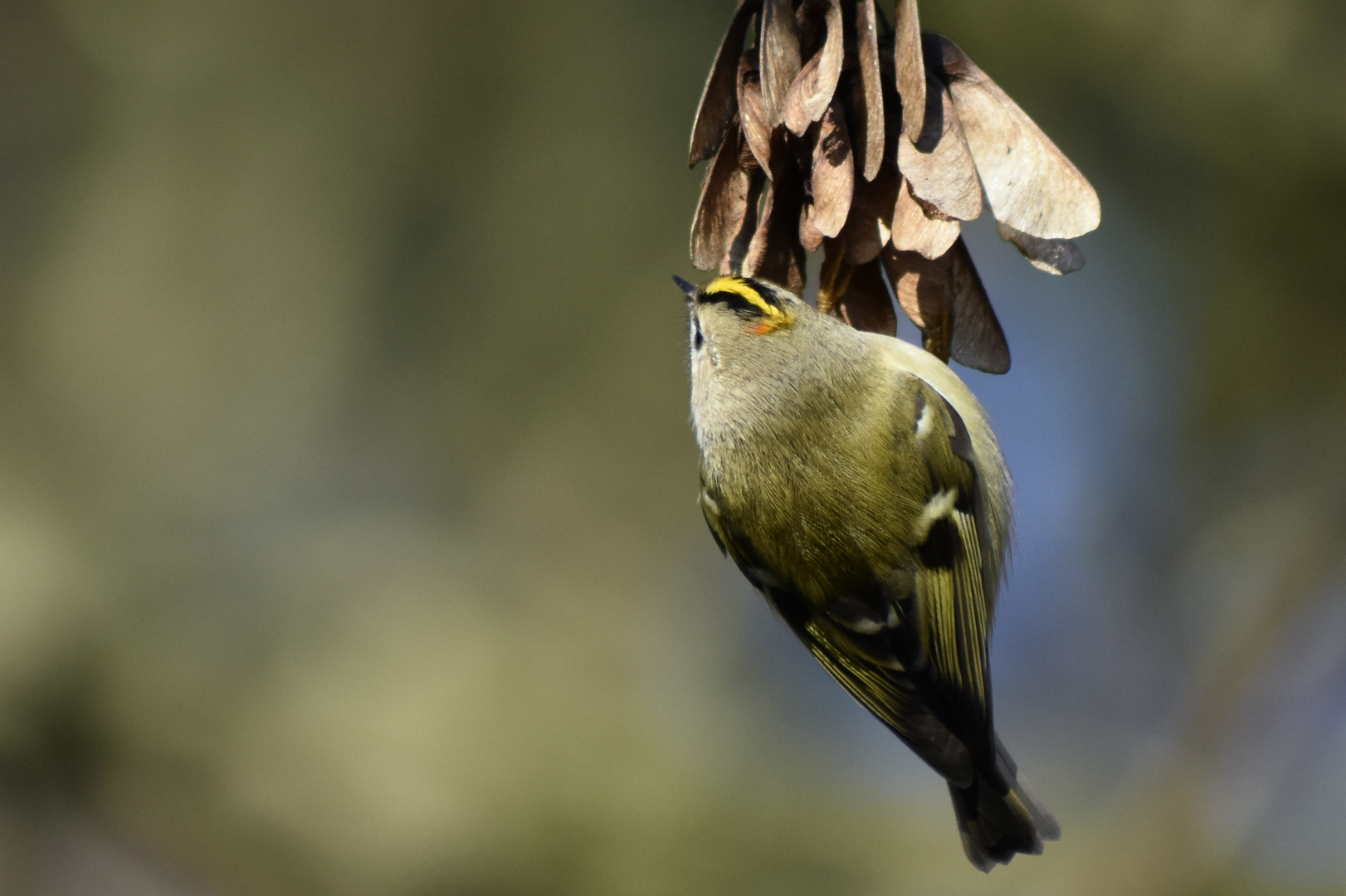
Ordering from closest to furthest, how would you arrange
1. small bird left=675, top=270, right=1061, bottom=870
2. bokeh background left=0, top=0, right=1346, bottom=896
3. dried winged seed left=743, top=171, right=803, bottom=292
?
dried winged seed left=743, top=171, right=803, bottom=292
small bird left=675, top=270, right=1061, bottom=870
bokeh background left=0, top=0, right=1346, bottom=896

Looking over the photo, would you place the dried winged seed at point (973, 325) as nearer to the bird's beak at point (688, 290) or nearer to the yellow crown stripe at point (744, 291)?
the yellow crown stripe at point (744, 291)

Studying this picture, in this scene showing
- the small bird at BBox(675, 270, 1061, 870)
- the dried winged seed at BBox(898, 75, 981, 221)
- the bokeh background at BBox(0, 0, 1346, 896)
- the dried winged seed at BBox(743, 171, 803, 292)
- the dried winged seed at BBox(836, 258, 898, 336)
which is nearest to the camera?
the dried winged seed at BBox(898, 75, 981, 221)

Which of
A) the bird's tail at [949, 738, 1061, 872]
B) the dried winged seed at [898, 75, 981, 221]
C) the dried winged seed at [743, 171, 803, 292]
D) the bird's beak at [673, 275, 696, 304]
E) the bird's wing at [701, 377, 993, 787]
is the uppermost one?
the dried winged seed at [898, 75, 981, 221]

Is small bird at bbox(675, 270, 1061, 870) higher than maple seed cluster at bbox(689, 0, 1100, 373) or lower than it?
lower

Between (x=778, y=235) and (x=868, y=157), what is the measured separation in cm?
12

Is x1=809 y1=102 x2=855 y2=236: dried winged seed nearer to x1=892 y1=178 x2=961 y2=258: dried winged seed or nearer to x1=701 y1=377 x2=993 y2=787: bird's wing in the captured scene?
x1=892 y1=178 x2=961 y2=258: dried winged seed

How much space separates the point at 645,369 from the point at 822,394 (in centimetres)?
212

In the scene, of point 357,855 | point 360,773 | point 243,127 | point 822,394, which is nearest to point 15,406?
point 243,127

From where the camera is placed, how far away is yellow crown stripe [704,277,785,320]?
963mm

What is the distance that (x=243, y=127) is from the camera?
3.01 m

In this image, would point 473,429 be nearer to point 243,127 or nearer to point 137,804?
point 243,127

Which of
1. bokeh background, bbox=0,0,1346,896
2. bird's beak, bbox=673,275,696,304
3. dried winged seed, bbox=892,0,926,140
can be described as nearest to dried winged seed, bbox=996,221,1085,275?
dried winged seed, bbox=892,0,926,140

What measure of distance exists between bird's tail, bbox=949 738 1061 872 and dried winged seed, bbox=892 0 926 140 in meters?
0.71

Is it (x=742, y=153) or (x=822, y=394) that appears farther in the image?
(x=822, y=394)
